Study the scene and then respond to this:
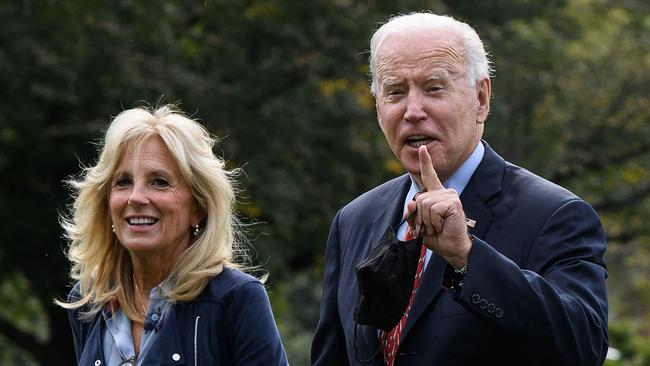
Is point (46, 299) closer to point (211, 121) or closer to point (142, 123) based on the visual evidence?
point (211, 121)

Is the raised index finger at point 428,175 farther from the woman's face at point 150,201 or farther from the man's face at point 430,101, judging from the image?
the woman's face at point 150,201

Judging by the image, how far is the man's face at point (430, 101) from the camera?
390 cm

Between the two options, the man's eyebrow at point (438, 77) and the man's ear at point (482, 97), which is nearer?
the man's eyebrow at point (438, 77)

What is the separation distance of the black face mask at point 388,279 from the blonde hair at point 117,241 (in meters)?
0.88

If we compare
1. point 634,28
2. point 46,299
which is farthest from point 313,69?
point 634,28

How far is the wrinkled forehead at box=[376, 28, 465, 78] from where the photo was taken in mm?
3967

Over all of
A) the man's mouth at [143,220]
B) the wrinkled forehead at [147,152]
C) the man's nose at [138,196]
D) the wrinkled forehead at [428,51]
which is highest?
the wrinkled forehead at [147,152]

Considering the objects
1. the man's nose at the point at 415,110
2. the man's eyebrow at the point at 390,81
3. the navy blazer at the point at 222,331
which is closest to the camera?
the man's nose at the point at 415,110

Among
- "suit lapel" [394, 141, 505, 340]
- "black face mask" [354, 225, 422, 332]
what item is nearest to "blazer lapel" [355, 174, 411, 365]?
"suit lapel" [394, 141, 505, 340]

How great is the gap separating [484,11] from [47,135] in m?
6.11

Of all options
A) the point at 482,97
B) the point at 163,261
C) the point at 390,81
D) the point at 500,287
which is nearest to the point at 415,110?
the point at 390,81

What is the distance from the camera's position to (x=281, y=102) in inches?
675

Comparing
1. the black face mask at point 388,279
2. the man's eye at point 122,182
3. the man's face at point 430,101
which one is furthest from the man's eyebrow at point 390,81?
the man's eye at point 122,182

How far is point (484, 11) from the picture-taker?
1759cm
